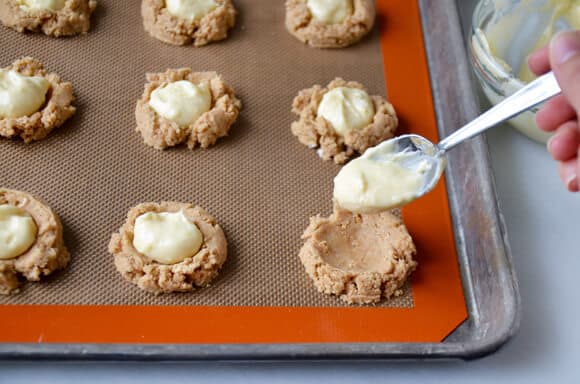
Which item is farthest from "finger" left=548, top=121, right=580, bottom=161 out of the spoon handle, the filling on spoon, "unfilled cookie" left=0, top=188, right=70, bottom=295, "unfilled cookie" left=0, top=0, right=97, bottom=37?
→ "unfilled cookie" left=0, top=0, right=97, bottom=37

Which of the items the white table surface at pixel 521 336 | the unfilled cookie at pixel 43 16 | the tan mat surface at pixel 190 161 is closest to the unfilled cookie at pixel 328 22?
the tan mat surface at pixel 190 161

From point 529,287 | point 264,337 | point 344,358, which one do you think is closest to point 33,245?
point 264,337

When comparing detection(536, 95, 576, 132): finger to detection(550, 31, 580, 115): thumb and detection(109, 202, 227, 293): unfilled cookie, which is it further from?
detection(109, 202, 227, 293): unfilled cookie

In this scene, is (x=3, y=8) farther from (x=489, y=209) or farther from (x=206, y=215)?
(x=489, y=209)

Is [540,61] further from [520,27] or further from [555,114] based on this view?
[520,27]

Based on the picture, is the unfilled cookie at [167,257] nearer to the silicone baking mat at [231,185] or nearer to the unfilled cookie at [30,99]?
the silicone baking mat at [231,185]

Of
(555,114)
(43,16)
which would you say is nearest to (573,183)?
(555,114)
